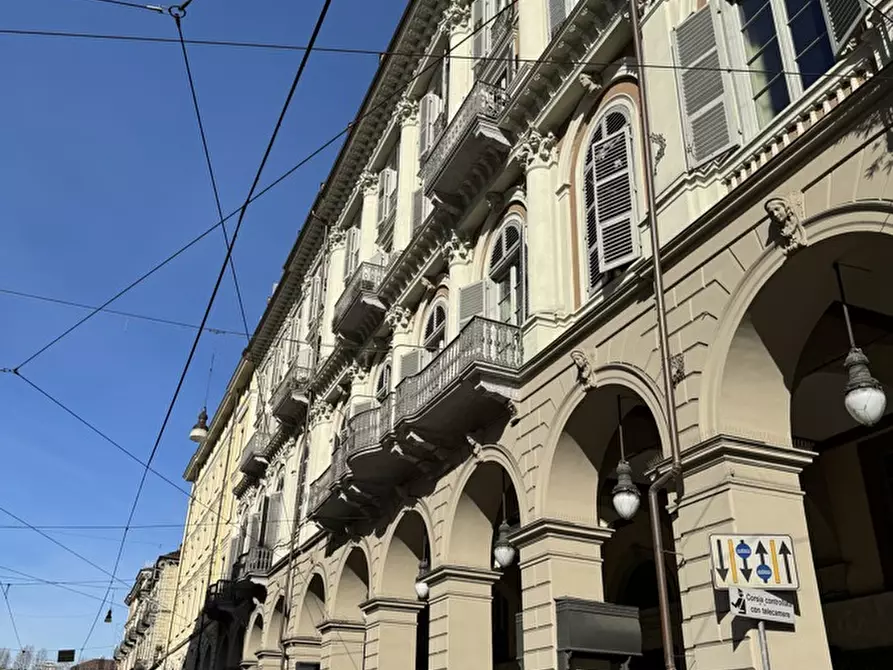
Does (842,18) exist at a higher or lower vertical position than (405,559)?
higher

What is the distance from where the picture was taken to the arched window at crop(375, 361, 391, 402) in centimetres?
2007

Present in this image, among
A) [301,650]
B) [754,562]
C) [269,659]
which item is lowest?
[754,562]

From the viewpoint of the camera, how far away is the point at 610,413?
11266 mm

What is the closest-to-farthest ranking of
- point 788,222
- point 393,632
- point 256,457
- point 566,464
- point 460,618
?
point 788,222 < point 566,464 < point 460,618 < point 393,632 < point 256,457

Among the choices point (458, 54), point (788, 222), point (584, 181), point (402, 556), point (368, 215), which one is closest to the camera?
point (788, 222)

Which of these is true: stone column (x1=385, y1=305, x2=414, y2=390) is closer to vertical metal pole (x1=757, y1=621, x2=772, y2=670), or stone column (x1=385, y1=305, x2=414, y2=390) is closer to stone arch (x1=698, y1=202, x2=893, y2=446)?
stone arch (x1=698, y1=202, x2=893, y2=446)

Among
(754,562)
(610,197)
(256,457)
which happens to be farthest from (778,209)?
(256,457)

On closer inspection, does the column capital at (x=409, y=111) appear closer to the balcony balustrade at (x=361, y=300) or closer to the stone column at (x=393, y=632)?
the balcony balustrade at (x=361, y=300)

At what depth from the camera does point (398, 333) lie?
19984 mm

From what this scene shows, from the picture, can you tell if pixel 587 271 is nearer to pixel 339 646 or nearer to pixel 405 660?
pixel 405 660

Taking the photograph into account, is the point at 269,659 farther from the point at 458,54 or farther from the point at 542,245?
the point at 458,54

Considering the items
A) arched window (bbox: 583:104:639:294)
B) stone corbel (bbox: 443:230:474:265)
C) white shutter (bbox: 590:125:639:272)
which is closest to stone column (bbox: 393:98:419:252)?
stone corbel (bbox: 443:230:474:265)

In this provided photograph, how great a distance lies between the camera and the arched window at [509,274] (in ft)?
47.2

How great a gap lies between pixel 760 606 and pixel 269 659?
801 inches
